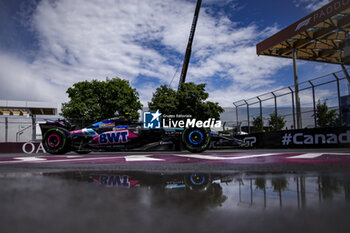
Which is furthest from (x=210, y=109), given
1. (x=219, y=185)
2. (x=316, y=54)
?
(x=219, y=185)

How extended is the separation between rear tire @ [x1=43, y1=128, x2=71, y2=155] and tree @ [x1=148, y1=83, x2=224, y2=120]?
16402mm

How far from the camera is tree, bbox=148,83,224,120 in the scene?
23.6 m

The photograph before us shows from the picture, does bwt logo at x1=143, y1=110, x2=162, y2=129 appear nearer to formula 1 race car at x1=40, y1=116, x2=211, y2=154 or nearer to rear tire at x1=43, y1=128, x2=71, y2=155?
formula 1 race car at x1=40, y1=116, x2=211, y2=154

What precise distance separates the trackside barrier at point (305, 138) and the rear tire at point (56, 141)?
30.5 ft

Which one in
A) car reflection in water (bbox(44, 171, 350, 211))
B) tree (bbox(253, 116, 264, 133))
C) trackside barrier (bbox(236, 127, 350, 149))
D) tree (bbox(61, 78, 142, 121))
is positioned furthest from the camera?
tree (bbox(61, 78, 142, 121))

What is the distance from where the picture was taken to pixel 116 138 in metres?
7.31

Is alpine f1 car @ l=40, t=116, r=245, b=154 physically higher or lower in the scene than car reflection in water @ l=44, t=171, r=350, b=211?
higher

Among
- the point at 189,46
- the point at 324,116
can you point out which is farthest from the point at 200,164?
the point at 189,46

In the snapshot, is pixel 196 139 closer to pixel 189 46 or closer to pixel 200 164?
pixel 200 164

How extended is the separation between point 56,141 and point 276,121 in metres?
10.9

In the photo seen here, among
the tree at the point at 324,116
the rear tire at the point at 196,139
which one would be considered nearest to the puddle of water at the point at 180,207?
the rear tire at the point at 196,139

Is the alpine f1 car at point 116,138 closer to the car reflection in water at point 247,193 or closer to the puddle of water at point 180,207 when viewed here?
the car reflection in water at point 247,193

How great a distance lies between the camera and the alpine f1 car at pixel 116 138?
24.0ft

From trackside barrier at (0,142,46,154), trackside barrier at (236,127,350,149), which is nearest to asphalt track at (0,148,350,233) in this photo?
trackside barrier at (236,127,350,149)
